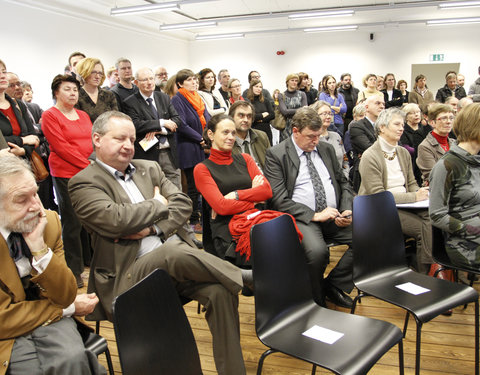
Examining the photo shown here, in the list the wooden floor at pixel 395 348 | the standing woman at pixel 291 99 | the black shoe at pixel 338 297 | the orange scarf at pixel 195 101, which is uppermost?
the standing woman at pixel 291 99

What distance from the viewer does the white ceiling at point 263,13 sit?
29.0 ft

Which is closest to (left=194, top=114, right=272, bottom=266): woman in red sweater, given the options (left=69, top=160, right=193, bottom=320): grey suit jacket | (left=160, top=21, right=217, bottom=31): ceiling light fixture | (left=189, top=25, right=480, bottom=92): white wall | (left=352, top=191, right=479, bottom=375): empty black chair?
(left=69, top=160, right=193, bottom=320): grey suit jacket

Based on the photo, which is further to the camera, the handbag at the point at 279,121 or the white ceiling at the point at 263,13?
the white ceiling at the point at 263,13

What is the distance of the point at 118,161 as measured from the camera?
1891 millimetres

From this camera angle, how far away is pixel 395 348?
2.19 meters

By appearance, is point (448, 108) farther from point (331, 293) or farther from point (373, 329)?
point (373, 329)

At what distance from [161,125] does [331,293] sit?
2047 mm

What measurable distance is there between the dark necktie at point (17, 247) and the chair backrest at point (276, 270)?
2.64 ft

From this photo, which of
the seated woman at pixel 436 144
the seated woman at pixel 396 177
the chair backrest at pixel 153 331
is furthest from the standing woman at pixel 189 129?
the chair backrest at pixel 153 331

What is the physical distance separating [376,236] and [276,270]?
0.71 metres

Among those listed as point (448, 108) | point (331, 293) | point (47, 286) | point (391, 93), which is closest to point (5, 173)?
point (47, 286)

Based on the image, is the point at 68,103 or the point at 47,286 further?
the point at 68,103

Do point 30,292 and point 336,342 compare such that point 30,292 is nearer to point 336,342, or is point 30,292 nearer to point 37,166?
point 336,342

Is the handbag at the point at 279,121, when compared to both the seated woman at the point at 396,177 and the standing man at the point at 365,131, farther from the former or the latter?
the seated woman at the point at 396,177
